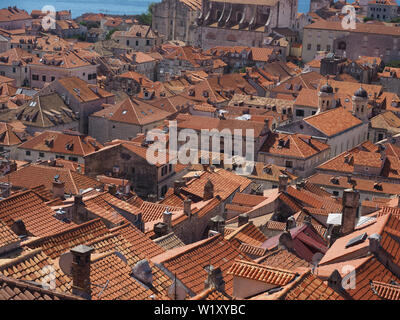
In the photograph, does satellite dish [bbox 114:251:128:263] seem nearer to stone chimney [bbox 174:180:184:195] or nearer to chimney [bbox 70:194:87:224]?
chimney [bbox 70:194:87:224]

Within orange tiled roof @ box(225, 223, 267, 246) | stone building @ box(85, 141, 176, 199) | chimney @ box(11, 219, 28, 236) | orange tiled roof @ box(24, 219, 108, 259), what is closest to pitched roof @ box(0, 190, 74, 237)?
chimney @ box(11, 219, 28, 236)

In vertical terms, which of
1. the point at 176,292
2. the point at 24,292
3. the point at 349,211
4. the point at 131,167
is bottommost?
the point at 131,167

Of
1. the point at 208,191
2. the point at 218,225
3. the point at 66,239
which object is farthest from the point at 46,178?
the point at 66,239

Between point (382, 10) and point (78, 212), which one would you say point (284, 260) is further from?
point (382, 10)

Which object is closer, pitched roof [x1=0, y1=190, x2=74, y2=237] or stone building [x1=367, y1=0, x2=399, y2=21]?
pitched roof [x1=0, y1=190, x2=74, y2=237]

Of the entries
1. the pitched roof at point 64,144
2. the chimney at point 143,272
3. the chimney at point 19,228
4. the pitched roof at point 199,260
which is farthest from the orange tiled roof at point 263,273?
the pitched roof at point 64,144
